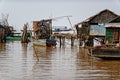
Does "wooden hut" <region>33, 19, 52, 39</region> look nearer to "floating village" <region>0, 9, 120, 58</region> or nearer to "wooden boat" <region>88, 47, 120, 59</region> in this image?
"floating village" <region>0, 9, 120, 58</region>

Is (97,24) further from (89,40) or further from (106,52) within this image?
(106,52)

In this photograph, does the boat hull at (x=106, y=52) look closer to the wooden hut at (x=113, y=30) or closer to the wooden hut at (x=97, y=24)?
the wooden hut at (x=113, y=30)

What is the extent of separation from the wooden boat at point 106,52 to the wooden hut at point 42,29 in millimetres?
21686

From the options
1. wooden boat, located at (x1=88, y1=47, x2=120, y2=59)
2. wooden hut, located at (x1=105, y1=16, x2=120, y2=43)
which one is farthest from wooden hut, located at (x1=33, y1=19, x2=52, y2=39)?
wooden boat, located at (x1=88, y1=47, x2=120, y2=59)

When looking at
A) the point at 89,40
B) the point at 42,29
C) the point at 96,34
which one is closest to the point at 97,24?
the point at 96,34

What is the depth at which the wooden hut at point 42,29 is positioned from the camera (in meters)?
40.7

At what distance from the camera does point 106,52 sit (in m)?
18.9

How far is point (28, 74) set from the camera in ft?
43.2

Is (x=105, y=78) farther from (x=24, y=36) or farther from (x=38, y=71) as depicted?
(x=24, y=36)

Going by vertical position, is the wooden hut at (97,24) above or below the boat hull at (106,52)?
above

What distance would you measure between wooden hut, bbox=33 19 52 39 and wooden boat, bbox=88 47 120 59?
21686 millimetres

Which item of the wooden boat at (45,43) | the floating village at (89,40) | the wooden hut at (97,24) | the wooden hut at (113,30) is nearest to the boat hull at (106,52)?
the floating village at (89,40)

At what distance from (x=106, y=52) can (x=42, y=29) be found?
2289 cm

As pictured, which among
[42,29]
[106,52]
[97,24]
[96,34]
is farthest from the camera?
[42,29]
